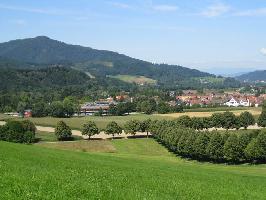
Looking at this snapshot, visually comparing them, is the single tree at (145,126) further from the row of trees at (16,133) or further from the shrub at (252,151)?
the shrub at (252,151)

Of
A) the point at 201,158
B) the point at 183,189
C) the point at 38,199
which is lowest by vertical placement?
the point at 201,158

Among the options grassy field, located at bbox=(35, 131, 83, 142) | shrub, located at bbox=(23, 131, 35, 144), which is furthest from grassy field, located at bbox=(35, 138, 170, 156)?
grassy field, located at bbox=(35, 131, 83, 142)

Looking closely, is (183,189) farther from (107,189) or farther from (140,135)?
(140,135)

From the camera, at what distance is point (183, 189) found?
31156 mm

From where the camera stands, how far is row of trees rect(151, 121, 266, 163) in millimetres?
85250

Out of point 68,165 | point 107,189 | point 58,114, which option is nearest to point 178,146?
point 68,165

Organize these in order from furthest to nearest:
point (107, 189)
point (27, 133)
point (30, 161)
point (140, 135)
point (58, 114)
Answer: point (58, 114)
point (140, 135)
point (27, 133)
point (30, 161)
point (107, 189)

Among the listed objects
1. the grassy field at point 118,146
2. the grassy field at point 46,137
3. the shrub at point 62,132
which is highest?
the shrub at point 62,132

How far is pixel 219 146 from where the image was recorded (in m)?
90.7

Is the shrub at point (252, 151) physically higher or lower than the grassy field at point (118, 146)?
higher

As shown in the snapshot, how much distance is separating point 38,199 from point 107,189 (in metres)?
5.97

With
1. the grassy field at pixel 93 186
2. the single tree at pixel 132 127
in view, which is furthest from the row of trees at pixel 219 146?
the grassy field at pixel 93 186

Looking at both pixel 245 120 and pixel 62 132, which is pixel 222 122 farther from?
pixel 62 132

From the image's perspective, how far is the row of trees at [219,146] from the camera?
85.2 metres
